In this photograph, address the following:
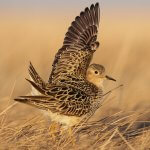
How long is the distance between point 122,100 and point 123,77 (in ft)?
12.2

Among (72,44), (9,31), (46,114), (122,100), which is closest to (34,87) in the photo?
(46,114)

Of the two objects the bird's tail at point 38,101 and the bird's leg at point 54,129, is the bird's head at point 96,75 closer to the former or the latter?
the bird's leg at point 54,129

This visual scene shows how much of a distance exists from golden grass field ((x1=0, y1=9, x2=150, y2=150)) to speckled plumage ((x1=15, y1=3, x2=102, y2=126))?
0.24 meters

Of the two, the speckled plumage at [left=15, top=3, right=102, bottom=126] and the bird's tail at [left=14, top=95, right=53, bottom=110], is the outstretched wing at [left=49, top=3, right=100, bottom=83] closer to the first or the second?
the speckled plumage at [left=15, top=3, right=102, bottom=126]

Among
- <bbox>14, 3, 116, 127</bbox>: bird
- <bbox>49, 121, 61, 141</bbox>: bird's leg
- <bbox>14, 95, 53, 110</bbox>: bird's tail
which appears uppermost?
<bbox>14, 3, 116, 127</bbox>: bird

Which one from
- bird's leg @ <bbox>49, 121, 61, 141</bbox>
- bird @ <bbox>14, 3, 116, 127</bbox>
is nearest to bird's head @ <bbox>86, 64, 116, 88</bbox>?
bird @ <bbox>14, 3, 116, 127</bbox>

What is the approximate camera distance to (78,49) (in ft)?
39.8

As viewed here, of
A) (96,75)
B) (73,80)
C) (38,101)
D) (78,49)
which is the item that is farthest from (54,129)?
(78,49)

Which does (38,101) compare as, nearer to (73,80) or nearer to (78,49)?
(73,80)

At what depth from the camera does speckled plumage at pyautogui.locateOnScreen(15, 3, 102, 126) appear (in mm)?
10547

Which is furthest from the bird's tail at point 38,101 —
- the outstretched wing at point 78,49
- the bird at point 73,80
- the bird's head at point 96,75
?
the bird's head at point 96,75

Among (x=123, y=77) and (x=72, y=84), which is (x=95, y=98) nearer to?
(x=72, y=84)

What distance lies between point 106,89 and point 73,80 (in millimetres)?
3599

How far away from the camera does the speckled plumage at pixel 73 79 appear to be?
34.6 ft
